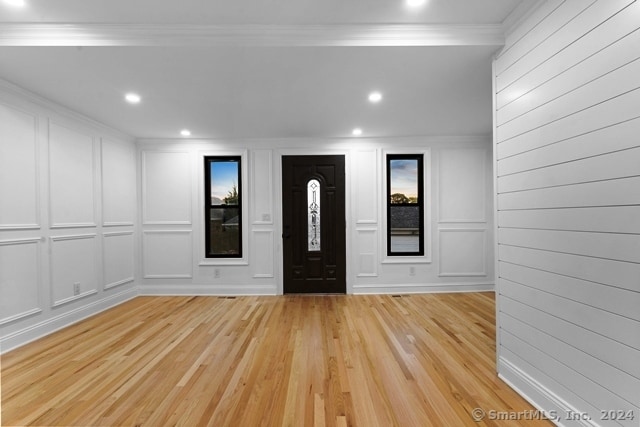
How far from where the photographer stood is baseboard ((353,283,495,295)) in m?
4.72

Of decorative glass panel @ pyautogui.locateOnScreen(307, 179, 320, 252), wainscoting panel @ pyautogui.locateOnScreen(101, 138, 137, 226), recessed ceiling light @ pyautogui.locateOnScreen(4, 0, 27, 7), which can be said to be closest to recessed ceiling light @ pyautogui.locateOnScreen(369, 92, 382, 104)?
decorative glass panel @ pyautogui.locateOnScreen(307, 179, 320, 252)

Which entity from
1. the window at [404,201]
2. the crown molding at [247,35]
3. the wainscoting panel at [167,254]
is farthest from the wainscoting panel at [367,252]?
the crown molding at [247,35]

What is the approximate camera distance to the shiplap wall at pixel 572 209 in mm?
1328

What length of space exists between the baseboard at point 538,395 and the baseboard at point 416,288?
2.48 metres

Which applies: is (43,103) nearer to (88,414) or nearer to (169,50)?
(169,50)

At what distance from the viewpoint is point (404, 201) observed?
4852 mm

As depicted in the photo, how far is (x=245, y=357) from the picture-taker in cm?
257

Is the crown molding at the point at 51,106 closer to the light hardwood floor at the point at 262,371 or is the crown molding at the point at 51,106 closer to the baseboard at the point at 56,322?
the baseboard at the point at 56,322

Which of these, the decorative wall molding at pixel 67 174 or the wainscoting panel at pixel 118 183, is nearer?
the decorative wall molding at pixel 67 174

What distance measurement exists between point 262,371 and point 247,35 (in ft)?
8.41

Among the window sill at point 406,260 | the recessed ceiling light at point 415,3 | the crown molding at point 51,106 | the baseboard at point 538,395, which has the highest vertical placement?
the recessed ceiling light at point 415,3

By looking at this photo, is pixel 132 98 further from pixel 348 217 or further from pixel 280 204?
pixel 348 217

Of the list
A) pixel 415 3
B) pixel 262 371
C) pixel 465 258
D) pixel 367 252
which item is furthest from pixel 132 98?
pixel 465 258

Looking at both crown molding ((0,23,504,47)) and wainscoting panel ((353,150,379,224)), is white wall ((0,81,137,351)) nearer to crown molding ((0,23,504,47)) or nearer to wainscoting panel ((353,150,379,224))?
crown molding ((0,23,504,47))
